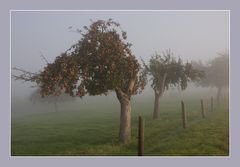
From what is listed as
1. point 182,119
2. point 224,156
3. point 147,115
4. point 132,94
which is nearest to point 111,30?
point 132,94

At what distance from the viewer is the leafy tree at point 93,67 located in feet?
60.8

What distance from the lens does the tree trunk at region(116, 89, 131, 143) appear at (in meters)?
19.7

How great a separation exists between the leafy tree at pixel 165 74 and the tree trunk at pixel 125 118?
61.2 inches

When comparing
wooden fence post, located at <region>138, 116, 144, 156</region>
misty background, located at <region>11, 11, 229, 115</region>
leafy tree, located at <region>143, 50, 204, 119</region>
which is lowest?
wooden fence post, located at <region>138, 116, 144, 156</region>

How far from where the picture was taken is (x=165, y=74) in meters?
21.8

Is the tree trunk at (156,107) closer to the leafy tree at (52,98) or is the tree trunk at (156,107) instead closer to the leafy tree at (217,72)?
the leafy tree at (217,72)

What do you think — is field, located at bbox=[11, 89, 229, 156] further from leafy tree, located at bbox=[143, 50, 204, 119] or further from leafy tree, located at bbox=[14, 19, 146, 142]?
leafy tree, located at bbox=[14, 19, 146, 142]

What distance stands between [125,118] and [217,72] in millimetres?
5458

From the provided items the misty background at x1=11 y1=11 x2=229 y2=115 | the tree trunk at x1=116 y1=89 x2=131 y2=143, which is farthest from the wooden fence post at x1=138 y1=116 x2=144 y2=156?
the misty background at x1=11 y1=11 x2=229 y2=115

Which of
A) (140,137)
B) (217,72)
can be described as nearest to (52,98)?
(140,137)

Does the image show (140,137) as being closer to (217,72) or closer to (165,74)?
(165,74)

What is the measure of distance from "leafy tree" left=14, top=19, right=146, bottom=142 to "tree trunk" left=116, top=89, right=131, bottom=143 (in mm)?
317

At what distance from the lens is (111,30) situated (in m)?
19.5

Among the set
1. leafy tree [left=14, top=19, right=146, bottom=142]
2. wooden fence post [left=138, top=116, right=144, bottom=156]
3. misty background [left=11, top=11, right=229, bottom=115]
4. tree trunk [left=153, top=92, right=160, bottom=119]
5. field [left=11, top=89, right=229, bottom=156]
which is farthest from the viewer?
tree trunk [left=153, top=92, right=160, bottom=119]
